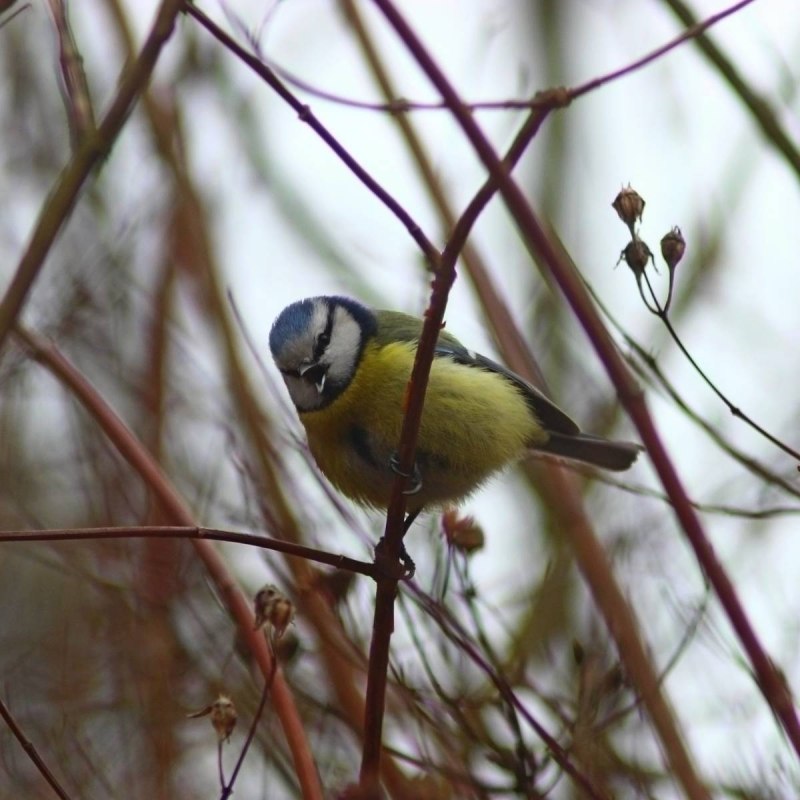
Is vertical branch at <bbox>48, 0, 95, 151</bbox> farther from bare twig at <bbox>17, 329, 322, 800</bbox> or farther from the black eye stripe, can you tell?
the black eye stripe

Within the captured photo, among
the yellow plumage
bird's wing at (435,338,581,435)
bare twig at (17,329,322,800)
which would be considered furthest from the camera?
bird's wing at (435,338,581,435)

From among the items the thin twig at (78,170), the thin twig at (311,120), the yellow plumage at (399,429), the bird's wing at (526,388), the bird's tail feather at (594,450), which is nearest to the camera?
the thin twig at (78,170)

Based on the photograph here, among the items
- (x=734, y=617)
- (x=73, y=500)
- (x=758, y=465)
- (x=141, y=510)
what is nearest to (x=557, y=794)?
(x=758, y=465)

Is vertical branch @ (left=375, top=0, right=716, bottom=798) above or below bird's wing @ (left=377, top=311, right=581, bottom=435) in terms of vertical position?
below

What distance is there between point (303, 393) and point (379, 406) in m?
0.25

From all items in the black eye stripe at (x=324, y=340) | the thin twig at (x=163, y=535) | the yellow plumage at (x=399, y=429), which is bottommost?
the thin twig at (x=163, y=535)

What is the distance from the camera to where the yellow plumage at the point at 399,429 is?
3189mm

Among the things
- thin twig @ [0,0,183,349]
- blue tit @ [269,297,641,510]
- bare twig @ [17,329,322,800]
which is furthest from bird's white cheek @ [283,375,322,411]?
thin twig @ [0,0,183,349]

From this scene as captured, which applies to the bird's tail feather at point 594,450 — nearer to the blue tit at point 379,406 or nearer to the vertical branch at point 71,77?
the blue tit at point 379,406

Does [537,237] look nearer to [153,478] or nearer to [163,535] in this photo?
[163,535]

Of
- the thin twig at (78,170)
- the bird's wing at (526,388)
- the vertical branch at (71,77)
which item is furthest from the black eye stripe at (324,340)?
the thin twig at (78,170)

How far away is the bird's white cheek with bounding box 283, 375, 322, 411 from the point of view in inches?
128

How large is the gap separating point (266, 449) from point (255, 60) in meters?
1.76

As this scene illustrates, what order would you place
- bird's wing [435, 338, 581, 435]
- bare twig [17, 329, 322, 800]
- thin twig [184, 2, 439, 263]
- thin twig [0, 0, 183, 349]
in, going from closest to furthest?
thin twig [0, 0, 183, 349] → thin twig [184, 2, 439, 263] → bare twig [17, 329, 322, 800] → bird's wing [435, 338, 581, 435]
